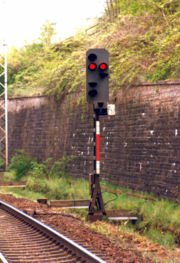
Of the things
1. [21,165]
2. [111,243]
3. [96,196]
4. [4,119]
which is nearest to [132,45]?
[96,196]

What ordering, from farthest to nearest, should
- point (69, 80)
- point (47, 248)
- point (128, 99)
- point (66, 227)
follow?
point (69, 80)
point (128, 99)
point (66, 227)
point (47, 248)

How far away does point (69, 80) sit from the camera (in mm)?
21734

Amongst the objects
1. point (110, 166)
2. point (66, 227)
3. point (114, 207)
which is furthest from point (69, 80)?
point (66, 227)

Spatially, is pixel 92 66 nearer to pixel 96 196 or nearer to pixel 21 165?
pixel 96 196

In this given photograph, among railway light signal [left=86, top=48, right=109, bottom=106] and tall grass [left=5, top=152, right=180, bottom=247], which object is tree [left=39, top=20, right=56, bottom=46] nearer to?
tall grass [left=5, top=152, right=180, bottom=247]

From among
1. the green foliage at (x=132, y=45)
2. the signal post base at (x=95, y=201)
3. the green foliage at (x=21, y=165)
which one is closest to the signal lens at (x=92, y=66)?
the signal post base at (x=95, y=201)

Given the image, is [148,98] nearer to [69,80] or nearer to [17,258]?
[69,80]

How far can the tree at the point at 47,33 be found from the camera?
37406 millimetres

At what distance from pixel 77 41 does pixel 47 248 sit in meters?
18.4

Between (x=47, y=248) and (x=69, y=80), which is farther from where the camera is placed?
(x=69, y=80)

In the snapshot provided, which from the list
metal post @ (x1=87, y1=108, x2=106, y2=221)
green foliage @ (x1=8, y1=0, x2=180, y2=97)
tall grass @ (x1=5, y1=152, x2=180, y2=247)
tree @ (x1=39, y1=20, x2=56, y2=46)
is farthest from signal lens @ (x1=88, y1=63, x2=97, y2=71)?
tree @ (x1=39, y1=20, x2=56, y2=46)

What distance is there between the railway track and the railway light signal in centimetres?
310

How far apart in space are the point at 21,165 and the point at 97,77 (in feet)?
43.6

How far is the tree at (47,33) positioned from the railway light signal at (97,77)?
27039 mm
